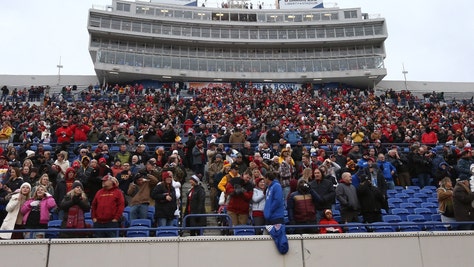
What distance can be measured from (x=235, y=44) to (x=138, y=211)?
38.2 metres

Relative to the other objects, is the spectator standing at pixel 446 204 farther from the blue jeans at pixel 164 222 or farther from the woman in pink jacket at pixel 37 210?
the woman in pink jacket at pixel 37 210

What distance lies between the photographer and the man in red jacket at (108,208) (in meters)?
6.88

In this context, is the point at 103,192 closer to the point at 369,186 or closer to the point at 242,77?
the point at 369,186

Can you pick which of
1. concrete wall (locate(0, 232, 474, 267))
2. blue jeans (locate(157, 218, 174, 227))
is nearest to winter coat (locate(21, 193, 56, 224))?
concrete wall (locate(0, 232, 474, 267))

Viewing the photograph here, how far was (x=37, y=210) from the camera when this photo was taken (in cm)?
702

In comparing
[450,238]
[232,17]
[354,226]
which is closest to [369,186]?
[354,226]

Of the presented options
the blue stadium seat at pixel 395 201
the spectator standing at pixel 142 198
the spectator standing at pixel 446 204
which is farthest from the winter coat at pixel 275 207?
the blue stadium seat at pixel 395 201

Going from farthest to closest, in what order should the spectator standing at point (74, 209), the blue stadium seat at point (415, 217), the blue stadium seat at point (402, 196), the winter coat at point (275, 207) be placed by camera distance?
1. the blue stadium seat at point (402, 196)
2. the blue stadium seat at point (415, 217)
3. the winter coat at point (275, 207)
4. the spectator standing at point (74, 209)

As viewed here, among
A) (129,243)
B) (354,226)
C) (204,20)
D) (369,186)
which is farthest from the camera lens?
(204,20)

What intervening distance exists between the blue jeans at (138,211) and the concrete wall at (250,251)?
1.02 meters

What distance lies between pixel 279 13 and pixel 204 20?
8796 mm

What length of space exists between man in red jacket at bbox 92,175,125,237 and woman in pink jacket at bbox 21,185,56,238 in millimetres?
816

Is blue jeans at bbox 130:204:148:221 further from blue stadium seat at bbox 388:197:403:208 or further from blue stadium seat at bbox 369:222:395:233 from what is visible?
blue stadium seat at bbox 388:197:403:208

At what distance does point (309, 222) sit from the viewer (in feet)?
24.0
